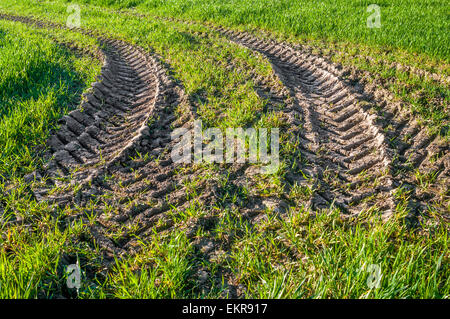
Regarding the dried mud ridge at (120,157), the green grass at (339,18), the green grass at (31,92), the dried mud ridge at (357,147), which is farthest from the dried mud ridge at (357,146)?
the green grass at (31,92)

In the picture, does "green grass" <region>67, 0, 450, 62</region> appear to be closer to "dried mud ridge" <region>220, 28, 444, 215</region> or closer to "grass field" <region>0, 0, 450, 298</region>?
"grass field" <region>0, 0, 450, 298</region>

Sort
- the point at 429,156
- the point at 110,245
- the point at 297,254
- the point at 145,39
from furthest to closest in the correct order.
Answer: the point at 145,39, the point at 429,156, the point at 110,245, the point at 297,254

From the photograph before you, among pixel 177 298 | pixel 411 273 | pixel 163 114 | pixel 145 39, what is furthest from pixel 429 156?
pixel 145 39

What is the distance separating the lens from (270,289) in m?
1.85

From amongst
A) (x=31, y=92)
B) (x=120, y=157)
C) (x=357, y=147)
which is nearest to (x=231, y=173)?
(x=120, y=157)

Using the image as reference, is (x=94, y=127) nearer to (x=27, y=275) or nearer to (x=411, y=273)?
(x=27, y=275)

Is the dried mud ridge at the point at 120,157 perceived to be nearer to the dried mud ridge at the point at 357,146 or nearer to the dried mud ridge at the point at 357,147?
the dried mud ridge at the point at 357,147

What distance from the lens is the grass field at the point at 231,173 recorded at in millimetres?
2049

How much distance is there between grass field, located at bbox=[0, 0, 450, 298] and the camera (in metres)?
2.05

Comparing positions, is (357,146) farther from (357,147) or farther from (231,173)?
(231,173)

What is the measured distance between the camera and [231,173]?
3078 mm

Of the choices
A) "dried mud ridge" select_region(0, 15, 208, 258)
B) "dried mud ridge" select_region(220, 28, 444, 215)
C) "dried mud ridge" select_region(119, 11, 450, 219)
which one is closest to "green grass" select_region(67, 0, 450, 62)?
"dried mud ridge" select_region(119, 11, 450, 219)

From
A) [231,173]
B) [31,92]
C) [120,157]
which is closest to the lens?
[231,173]

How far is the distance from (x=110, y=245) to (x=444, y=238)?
2.29 metres
